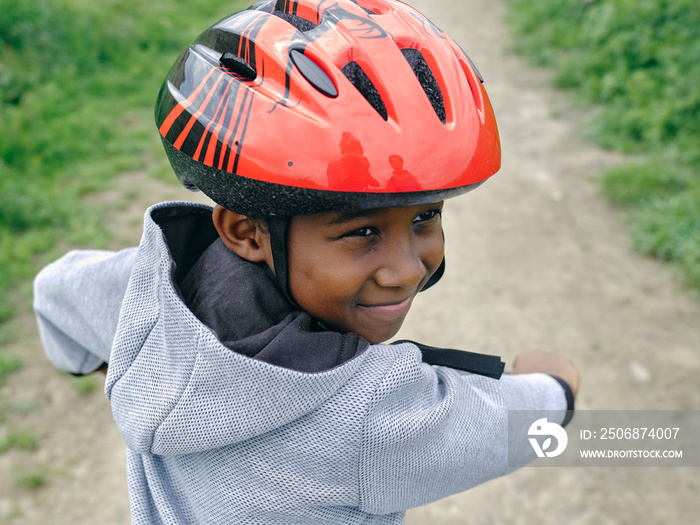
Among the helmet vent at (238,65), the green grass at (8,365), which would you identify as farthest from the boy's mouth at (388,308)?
the green grass at (8,365)

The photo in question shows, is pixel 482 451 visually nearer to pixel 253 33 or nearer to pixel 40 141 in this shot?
pixel 253 33

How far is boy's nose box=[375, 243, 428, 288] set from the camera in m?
1.38

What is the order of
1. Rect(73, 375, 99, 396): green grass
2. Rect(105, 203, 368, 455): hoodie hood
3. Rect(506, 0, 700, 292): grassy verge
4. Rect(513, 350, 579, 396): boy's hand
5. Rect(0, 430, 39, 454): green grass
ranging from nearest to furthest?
Rect(105, 203, 368, 455): hoodie hood
Rect(513, 350, 579, 396): boy's hand
Rect(0, 430, 39, 454): green grass
Rect(73, 375, 99, 396): green grass
Rect(506, 0, 700, 292): grassy verge

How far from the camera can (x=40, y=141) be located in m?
5.45

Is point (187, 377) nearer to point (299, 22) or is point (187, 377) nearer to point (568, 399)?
point (299, 22)

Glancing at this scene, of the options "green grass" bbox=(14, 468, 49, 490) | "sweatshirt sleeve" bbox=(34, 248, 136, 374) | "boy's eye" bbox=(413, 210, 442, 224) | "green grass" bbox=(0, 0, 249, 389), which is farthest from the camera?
"green grass" bbox=(0, 0, 249, 389)

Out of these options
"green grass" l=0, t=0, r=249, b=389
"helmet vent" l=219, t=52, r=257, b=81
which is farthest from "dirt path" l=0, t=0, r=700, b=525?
"helmet vent" l=219, t=52, r=257, b=81

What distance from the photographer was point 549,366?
75.2 inches

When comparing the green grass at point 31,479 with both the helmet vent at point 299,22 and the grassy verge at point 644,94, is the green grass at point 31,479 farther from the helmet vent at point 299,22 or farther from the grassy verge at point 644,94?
the grassy verge at point 644,94

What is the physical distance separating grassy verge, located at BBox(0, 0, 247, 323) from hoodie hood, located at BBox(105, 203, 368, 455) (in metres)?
3.20

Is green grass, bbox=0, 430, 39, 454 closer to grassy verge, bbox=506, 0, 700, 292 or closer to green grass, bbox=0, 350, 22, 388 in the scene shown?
green grass, bbox=0, 350, 22, 388

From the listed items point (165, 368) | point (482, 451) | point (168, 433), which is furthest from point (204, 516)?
point (482, 451)

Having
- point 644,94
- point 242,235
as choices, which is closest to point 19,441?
point 242,235

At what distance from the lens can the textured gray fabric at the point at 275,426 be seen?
119 centimetres
